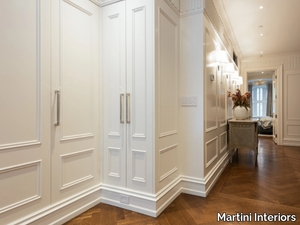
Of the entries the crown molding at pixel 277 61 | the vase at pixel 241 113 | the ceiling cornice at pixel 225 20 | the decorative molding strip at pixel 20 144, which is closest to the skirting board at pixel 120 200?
the decorative molding strip at pixel 20 144

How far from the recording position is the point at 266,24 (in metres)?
4.33

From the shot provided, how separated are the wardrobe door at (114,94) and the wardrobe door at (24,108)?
0.70 meters

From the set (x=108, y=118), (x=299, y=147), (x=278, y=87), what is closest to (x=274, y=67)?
(x=278, y=87)

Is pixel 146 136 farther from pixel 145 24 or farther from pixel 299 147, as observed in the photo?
pixel 299 147

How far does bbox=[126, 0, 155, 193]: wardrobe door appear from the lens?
2.16m

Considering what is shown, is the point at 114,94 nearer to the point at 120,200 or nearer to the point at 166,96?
the point at 166,96

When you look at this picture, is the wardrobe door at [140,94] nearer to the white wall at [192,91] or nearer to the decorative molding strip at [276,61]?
the white wall at [192,91]

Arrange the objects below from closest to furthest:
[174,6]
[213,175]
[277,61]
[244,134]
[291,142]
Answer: [174,6]
[213,175]
[244,134]
[291,142]
[277,61]

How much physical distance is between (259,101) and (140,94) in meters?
11.4

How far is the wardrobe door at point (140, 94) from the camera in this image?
2160 mm

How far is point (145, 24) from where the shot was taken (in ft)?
7.16

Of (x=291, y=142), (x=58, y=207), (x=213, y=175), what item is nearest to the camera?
(x=58, y=207)

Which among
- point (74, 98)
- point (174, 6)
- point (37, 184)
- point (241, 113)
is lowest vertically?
point (37, 184)

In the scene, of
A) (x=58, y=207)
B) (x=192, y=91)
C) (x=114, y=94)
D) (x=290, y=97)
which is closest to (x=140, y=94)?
(x=114, y=94)
